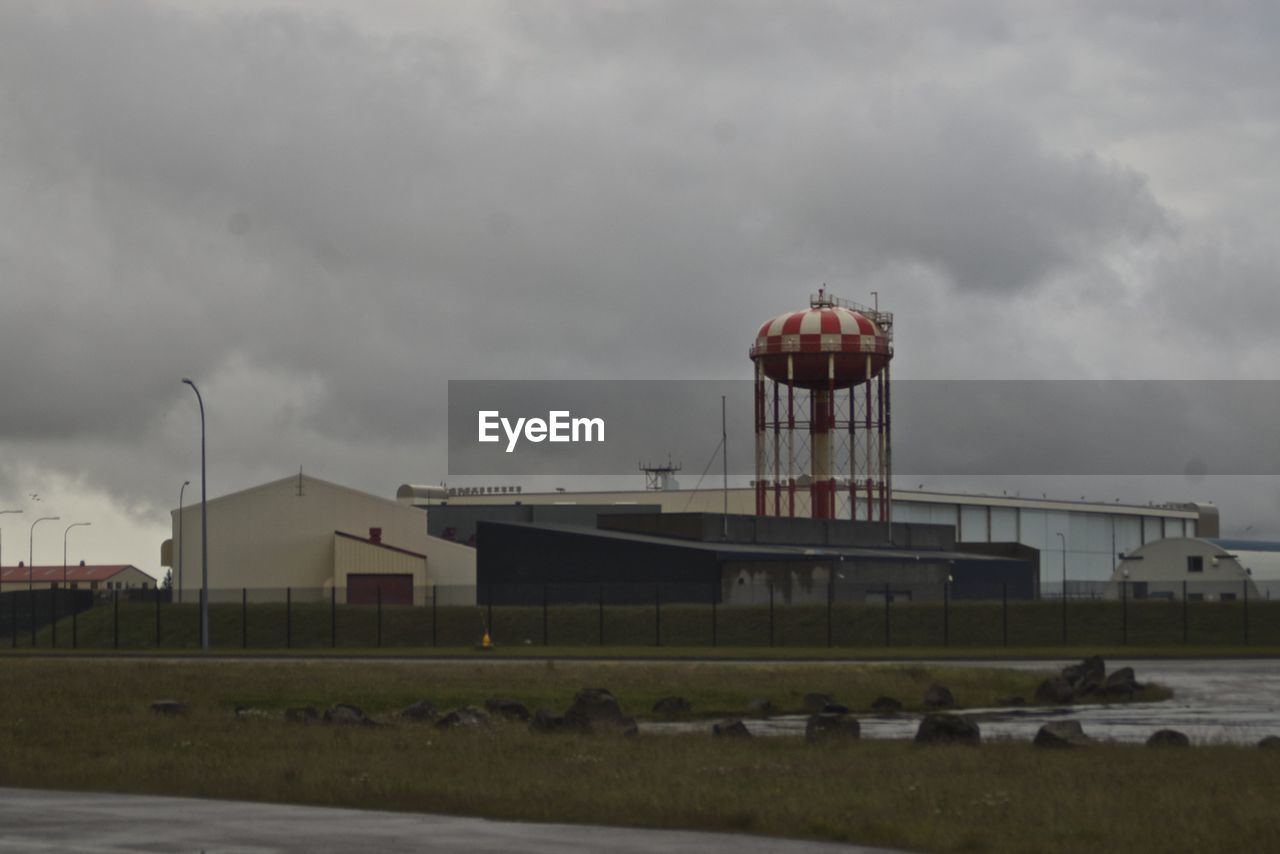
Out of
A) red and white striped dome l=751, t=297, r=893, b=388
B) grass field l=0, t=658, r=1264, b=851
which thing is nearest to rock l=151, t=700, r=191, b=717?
grass field l=0, t=658, r=1264, b=851

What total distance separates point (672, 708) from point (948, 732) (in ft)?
24.8

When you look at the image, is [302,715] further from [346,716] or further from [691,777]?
[691,777]

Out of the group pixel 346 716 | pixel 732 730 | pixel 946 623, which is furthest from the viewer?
pixel 946 623

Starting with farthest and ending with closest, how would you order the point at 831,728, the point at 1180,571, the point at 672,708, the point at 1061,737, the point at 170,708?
the point at 1180,571, the point at 672,708, the point at 170,708, the point at 831,728, the point at 1061,737

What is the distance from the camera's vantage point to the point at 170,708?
1035 inches

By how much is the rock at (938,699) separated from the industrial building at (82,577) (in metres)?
152

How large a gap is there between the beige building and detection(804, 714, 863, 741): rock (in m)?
61.5

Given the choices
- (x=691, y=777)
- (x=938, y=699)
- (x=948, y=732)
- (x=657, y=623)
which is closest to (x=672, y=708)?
(x=938, y=699)

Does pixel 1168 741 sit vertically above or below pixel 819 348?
below

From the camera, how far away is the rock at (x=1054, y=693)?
3072 centimetres

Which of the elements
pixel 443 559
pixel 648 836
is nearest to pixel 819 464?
pixel 443 559

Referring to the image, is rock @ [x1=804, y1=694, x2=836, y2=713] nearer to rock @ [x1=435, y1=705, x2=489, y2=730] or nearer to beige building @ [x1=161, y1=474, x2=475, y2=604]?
rock @ [x1=435, y1=705, x2=489, y2=730]

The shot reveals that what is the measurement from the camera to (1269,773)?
17188mm

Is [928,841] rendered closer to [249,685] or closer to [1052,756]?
[1052,756]
